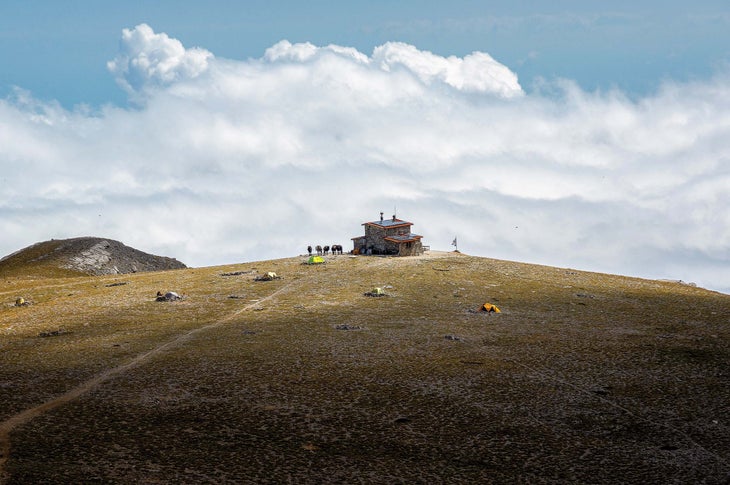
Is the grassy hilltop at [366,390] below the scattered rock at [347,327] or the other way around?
below

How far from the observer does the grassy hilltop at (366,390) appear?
31.3m

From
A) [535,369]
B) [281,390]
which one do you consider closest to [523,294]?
[535,369]

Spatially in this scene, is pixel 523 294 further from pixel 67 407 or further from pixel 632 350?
pixel 67 407

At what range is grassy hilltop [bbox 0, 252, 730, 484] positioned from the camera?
31.3 m

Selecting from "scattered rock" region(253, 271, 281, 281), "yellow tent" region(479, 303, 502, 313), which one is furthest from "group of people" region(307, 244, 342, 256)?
"yellow tent" region(479, 303, 502, 313)

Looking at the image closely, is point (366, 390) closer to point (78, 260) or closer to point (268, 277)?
point (268, 277)

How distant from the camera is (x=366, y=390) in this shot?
42.5 metres

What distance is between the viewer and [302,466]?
30656 millimetres

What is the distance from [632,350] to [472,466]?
3096 centimetres

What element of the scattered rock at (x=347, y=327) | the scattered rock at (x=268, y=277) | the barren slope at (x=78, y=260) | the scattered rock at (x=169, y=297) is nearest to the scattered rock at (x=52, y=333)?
the scattered rock at (x=169, y=297)

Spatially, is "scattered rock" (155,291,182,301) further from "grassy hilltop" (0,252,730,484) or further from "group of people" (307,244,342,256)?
"group of people" (307,244,342,256)

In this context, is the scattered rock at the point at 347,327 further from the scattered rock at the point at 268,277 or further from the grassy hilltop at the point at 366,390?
the scattered rock at the point at 268,277

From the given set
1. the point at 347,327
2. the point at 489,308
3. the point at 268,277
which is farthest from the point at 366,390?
the point at 268,277

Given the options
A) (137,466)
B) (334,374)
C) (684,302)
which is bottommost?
(137,466)
